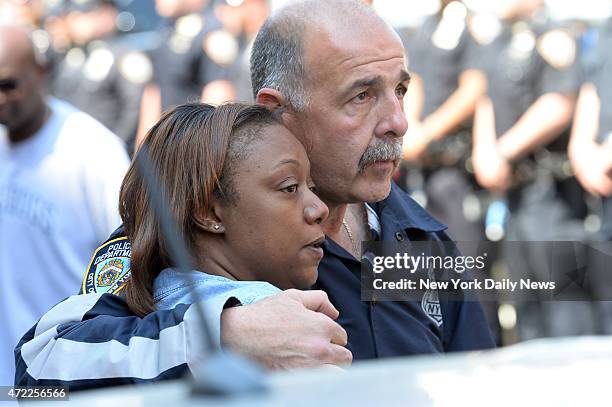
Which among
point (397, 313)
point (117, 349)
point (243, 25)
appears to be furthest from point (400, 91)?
point (243, 25)

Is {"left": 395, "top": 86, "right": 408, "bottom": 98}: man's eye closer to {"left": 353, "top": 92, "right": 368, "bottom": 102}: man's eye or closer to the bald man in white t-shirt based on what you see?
{"left": 353, "top": 92, "right": 368, "bottom": 102}: man's eye

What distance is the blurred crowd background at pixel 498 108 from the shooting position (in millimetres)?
5660

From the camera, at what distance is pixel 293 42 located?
3.00 meters

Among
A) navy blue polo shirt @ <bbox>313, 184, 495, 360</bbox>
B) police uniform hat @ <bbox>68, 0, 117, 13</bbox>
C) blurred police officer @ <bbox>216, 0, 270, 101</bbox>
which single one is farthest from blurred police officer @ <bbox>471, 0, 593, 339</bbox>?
police uniform hat @ <bbox>68, 0, 117, 13</bbox>

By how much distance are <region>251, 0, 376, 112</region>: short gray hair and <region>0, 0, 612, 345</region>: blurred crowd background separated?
2.01 m

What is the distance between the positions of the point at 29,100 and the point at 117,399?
3393 millimetres

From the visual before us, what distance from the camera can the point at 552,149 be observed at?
6.11 metres

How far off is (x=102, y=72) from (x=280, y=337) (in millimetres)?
6283

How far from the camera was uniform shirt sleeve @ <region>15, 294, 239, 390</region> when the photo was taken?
2.11m

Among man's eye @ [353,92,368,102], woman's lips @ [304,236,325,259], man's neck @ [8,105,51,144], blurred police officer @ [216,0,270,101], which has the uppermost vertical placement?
blurred police officer @ [216,0,270,101]

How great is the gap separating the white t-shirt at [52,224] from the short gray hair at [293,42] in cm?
136

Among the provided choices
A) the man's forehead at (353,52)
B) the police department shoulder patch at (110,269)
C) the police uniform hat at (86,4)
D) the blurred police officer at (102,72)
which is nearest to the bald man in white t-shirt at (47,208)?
the man's forehead at (353,52)

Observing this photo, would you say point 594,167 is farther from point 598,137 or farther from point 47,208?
point 47,208

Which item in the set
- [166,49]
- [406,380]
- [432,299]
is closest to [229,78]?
[166,49]
